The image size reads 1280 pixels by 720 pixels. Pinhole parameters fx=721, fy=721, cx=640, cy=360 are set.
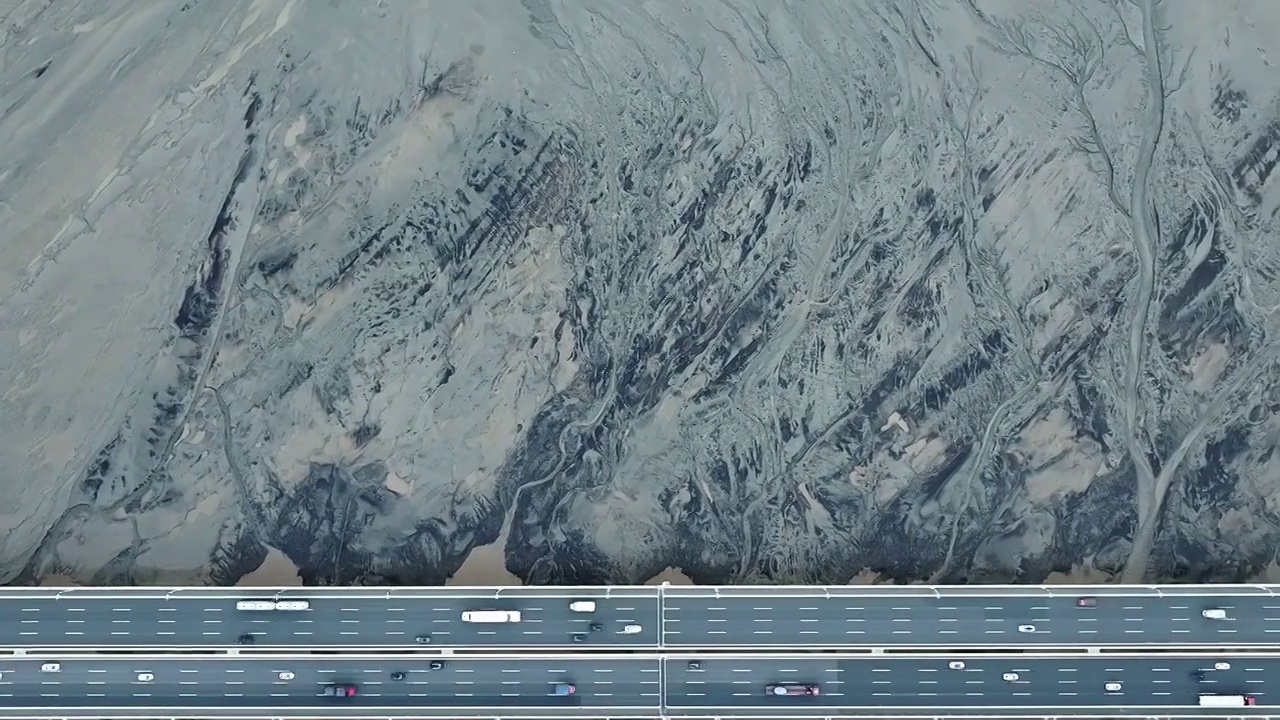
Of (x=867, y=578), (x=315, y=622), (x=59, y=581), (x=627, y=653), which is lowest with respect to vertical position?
(x=867, y=578)

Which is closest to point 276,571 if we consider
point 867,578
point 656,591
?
point 656,591

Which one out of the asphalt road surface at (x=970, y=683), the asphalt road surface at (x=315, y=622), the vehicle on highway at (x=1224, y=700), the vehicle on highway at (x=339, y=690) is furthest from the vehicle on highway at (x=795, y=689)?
the vehicle on highway at (x=339, y=690)

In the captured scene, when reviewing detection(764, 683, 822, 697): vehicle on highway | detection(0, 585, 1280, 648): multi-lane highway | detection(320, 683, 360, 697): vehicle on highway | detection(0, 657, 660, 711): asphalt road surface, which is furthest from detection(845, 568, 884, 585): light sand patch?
detection(320, 683, 360, 697): vehicle on highway

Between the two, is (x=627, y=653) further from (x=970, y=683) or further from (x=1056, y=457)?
(x=1056, y=457)

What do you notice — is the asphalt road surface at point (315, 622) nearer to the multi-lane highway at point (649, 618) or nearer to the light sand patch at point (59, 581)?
the multi-lane highway at point (649, 618)

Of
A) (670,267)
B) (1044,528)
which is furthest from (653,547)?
(1044,528)

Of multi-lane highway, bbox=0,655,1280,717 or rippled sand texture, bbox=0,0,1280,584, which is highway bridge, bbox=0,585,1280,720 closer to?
multi-lane highway, bbox=0,655,1280,717
